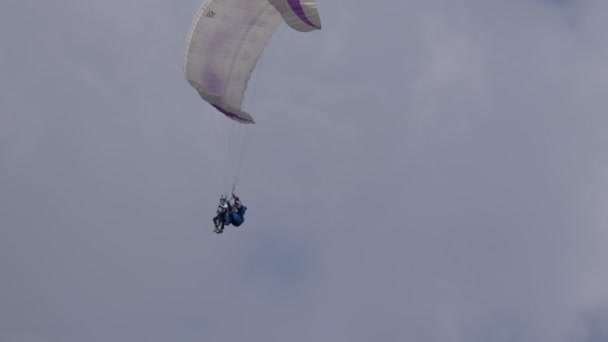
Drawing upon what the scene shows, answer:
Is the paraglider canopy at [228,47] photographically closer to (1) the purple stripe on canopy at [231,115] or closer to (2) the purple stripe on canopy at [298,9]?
(1) the purple stripe on canopy at [231,115]

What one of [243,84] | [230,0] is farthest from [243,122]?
[230,0]

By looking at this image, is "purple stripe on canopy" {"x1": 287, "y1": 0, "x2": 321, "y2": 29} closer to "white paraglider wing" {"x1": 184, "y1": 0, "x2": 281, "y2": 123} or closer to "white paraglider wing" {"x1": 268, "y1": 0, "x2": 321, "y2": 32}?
"white paraglider wing" {"x1": 268, "y1": 0, "x2": 321, "y2": 32}

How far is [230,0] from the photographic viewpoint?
215 ft

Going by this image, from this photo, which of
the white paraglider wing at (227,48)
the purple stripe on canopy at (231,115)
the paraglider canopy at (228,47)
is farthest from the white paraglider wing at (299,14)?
the purple stripe on canopy at (231,115)

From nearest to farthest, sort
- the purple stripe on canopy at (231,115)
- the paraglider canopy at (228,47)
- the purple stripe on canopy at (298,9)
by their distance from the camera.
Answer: the purple stripe on canopy at (298,9) < the paraglider canopy at (228,47) < the purple stripe on canopy at (231,115)

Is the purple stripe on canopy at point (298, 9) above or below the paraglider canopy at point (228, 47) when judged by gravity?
below

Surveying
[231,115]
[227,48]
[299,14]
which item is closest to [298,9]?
[299,14]

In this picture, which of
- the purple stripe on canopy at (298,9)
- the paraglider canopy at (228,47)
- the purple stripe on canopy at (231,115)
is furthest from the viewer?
the purple stripe on canopy at (231,115)

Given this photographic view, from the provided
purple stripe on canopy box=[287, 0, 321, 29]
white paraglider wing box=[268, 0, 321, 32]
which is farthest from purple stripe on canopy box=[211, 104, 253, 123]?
purple stripe on canopy box=[287, 0, 321, 29]

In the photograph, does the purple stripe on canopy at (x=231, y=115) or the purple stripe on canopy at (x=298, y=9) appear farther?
the purple stripe on canopy at (x=231, y=115)

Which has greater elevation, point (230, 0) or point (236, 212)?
point (230, 0)

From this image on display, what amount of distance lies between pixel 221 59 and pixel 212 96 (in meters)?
1.90

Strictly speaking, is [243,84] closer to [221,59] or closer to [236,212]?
[221,59]

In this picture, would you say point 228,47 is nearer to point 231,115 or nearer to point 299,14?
point 231,115
